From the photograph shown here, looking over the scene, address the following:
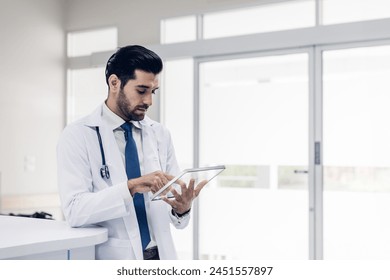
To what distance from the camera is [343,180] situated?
11.5ft

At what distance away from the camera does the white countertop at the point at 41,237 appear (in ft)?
3.81

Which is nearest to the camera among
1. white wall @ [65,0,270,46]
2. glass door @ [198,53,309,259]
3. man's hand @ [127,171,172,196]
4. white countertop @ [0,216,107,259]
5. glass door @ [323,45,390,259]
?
white countertop @ [0,216,107,259]

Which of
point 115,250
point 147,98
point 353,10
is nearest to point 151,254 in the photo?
point 115,250

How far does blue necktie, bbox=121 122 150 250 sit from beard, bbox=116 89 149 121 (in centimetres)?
4

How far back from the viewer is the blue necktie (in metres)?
1.49

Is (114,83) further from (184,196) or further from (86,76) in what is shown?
(86,76)

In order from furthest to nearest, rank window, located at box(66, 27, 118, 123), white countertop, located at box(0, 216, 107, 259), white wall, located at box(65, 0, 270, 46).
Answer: window, located at box(66, 27, 118, 123), white wall, located at box(65, 0, 270, 46), white countertop, located at box(0, 216, 107, 259)

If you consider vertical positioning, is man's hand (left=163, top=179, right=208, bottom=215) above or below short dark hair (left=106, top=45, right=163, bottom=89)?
below

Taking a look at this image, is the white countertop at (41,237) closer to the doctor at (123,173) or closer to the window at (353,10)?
the doctor at (123,173)

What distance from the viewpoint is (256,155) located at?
381 centimetres

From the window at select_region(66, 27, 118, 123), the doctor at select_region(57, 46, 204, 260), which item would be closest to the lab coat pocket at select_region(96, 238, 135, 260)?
the doctor at select_region(57, 46, 204, 260)

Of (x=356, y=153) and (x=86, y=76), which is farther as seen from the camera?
(x=86, y=76)

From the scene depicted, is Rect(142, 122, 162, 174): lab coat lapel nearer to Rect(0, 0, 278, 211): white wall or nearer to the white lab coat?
the white lab coat

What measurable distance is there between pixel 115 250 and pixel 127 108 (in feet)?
1.33
